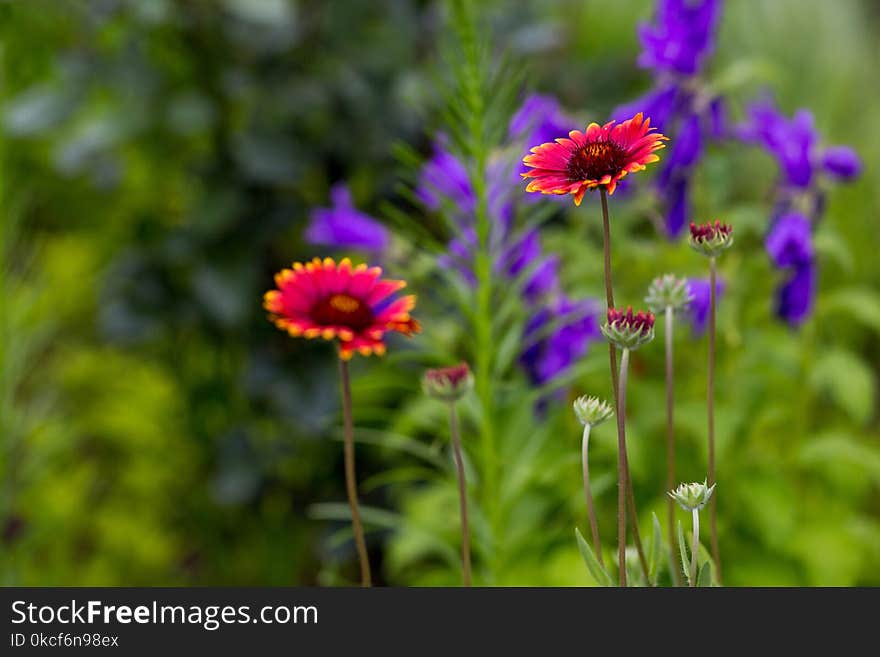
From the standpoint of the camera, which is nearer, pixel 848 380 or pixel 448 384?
pixel 448 384

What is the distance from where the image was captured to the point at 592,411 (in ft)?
1.31

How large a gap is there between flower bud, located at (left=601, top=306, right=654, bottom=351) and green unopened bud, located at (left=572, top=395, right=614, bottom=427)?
3 cm

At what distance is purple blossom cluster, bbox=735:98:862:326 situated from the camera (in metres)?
0.89

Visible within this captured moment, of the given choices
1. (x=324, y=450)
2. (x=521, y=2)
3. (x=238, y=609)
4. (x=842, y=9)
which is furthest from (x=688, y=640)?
(x=842, y=9)

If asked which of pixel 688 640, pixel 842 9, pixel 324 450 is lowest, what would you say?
pixel 688 640

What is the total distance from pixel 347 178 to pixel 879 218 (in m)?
0.90

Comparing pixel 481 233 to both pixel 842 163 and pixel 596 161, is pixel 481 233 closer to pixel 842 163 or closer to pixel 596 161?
pixel 596 161

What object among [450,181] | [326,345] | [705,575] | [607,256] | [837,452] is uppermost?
[326,345]

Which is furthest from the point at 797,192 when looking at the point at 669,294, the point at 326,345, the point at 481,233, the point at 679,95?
the point at 326,345

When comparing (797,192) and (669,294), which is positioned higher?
(797,192)

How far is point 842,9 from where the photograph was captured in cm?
211

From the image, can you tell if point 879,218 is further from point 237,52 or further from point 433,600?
point 433,600

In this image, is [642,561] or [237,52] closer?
[642,561]

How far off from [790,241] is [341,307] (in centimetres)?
57
